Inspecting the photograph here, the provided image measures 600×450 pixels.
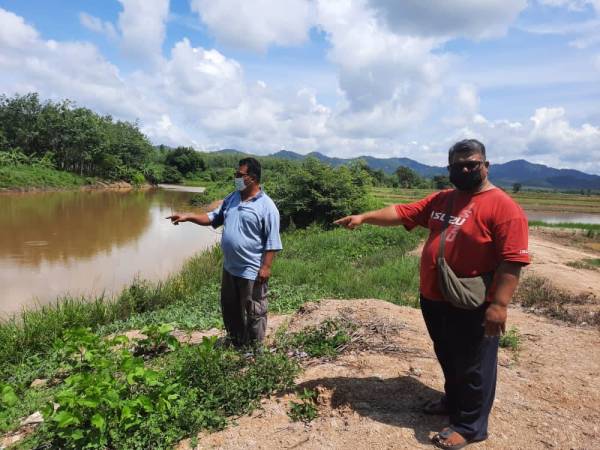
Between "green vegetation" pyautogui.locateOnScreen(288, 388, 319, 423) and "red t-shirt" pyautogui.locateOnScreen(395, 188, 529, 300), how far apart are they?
1129 mm

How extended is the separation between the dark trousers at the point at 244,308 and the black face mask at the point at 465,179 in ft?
6.31

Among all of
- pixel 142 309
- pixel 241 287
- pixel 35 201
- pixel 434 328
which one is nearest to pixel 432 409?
pixel 434 328

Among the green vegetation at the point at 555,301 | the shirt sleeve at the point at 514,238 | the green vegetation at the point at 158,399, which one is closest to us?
the shirt sleeve at the point at 514,238

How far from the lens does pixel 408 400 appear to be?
3.14m

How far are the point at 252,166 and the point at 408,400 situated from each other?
2.25 meters

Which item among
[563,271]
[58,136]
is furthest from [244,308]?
[58,136]

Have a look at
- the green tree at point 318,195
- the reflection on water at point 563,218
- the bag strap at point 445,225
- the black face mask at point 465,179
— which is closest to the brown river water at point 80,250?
the green tree at point 318,195

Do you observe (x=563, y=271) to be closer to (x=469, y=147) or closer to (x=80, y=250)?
(x=469, y=147)

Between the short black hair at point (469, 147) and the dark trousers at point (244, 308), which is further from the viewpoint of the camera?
the dark trousers at point (244, 308)

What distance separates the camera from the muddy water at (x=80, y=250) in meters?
9.34

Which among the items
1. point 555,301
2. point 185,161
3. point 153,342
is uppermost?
point 185,161

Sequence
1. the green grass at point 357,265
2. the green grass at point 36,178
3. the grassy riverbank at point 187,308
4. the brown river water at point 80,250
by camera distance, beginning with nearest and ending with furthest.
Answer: the grassy riverbank at point 187,308 < the green grass at point 357,265 < the brown river water at point 80,250 < the green grass at point 36,178

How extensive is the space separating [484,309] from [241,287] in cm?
201

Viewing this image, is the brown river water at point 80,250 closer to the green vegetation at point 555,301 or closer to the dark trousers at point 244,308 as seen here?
the dark trousers at point 244,308
